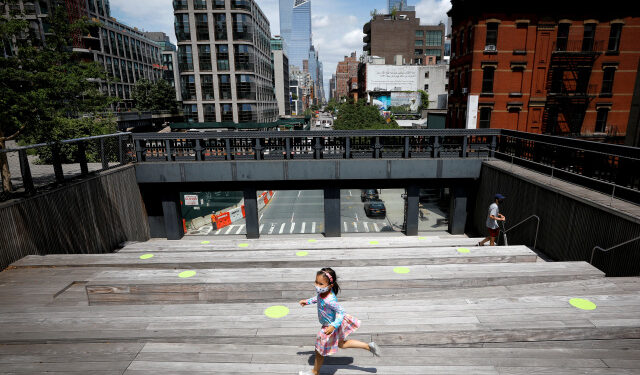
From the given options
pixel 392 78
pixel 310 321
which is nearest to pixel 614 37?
pixel 310 321

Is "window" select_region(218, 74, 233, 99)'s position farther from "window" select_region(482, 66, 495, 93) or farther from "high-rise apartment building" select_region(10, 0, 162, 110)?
"window" select_region(482, 66, 495, 93)

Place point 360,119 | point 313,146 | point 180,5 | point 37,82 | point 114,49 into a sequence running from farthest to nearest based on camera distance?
point 114,49 → point 360,119 → point 180,5 → point 313,146 → point 37,82

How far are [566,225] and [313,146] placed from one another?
32.1 feet

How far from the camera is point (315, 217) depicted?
30875 mm

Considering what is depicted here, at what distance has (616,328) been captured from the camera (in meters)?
4.85

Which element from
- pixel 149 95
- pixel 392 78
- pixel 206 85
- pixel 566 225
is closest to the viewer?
pixel 566 225

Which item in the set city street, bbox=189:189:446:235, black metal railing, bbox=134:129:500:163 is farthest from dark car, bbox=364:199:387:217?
black metal railing, bbox=134:129:500:163

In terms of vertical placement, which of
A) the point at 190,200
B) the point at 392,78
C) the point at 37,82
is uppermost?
the point at 392,78

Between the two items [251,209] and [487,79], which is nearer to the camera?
[251,209]

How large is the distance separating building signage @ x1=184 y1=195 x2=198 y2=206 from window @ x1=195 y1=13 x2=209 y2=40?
40.0 m

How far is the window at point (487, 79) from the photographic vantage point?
2605 cm

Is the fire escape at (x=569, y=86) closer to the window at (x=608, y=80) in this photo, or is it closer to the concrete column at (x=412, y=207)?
the window at (x=608, y=80)

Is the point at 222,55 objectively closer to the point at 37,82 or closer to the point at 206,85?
the point at 206,85

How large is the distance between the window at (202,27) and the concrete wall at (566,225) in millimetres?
47331
